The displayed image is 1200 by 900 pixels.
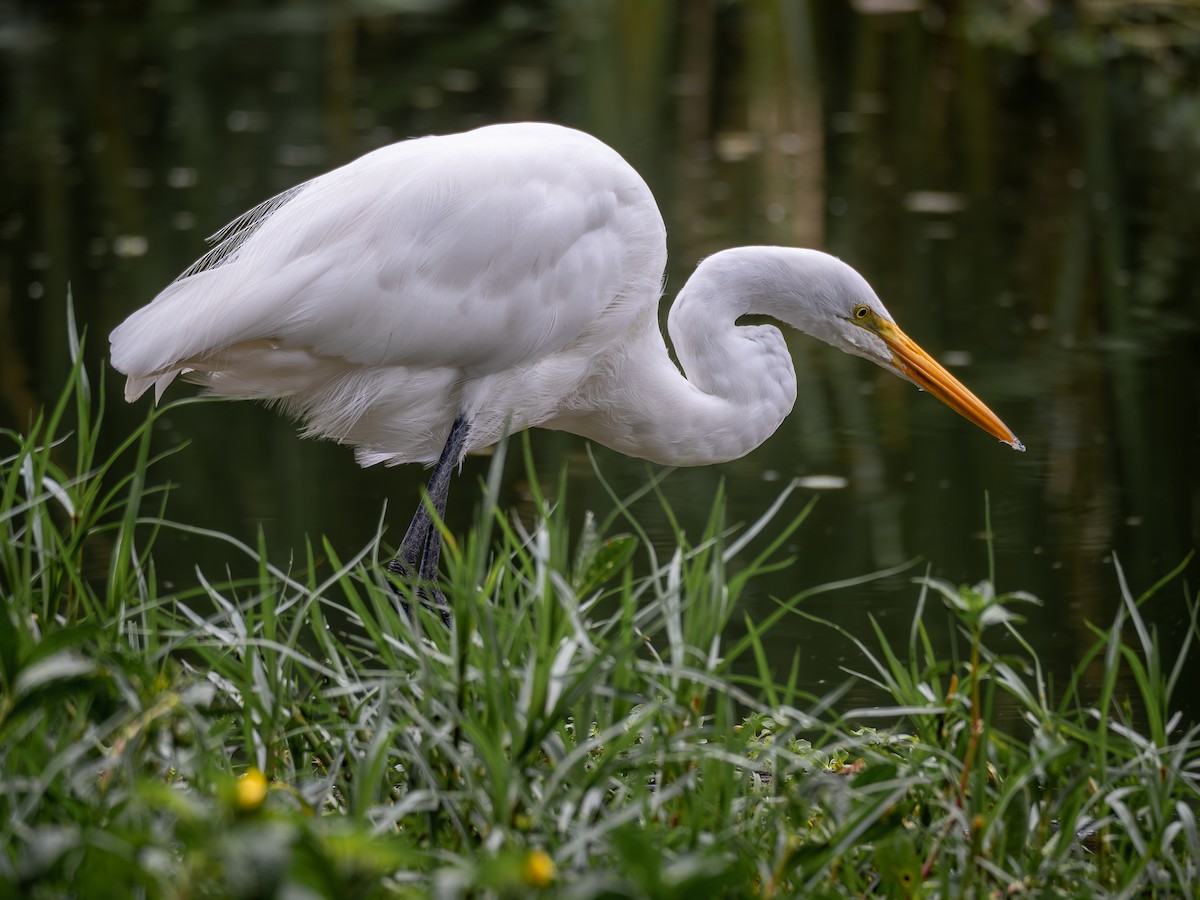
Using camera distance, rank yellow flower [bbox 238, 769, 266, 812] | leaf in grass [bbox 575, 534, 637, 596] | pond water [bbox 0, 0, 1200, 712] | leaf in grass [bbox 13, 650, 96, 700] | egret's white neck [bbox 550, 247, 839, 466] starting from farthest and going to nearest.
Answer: pond water [bbox 0, 0, 1200, 712]
egret's white neck [bbox 550, 247, 839, 466]
leaf in grass [bbox 575, 534, 637, 596]
leaf in grass [bbox 13, 650, 96, 700]
yellow flower [bbox 238, 769, 266, 812]

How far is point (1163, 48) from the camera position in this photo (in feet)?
36.7

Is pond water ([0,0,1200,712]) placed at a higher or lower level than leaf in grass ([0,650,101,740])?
lower

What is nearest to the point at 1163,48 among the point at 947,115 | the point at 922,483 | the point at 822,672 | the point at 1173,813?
the point at 947,115

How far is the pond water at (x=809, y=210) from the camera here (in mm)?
4668

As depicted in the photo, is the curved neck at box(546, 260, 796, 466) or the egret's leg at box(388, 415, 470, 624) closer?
the egret's leg at box(388, 415, 470, 624)

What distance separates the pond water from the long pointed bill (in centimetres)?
49

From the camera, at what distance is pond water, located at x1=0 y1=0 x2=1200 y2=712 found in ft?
15.3

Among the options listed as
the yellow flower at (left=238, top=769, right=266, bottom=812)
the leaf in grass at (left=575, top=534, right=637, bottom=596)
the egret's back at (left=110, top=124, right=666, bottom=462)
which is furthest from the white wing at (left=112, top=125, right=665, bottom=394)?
the yellow flower at (left=238, top=769, right=266, bottom=812)

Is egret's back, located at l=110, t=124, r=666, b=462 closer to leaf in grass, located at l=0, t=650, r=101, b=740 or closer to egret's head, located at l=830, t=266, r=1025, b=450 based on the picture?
egret's head, located at l=830, t=266, r=1025, b=450

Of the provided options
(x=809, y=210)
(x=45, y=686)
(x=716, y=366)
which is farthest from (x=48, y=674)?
(x=809, y=210)

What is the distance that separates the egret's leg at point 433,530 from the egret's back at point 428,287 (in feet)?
0.24

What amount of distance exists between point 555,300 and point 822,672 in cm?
106

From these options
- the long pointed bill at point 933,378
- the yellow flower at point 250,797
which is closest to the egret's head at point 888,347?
the long pointed bill at point 933,378

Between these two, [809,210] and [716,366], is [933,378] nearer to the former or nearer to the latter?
[716,366]
